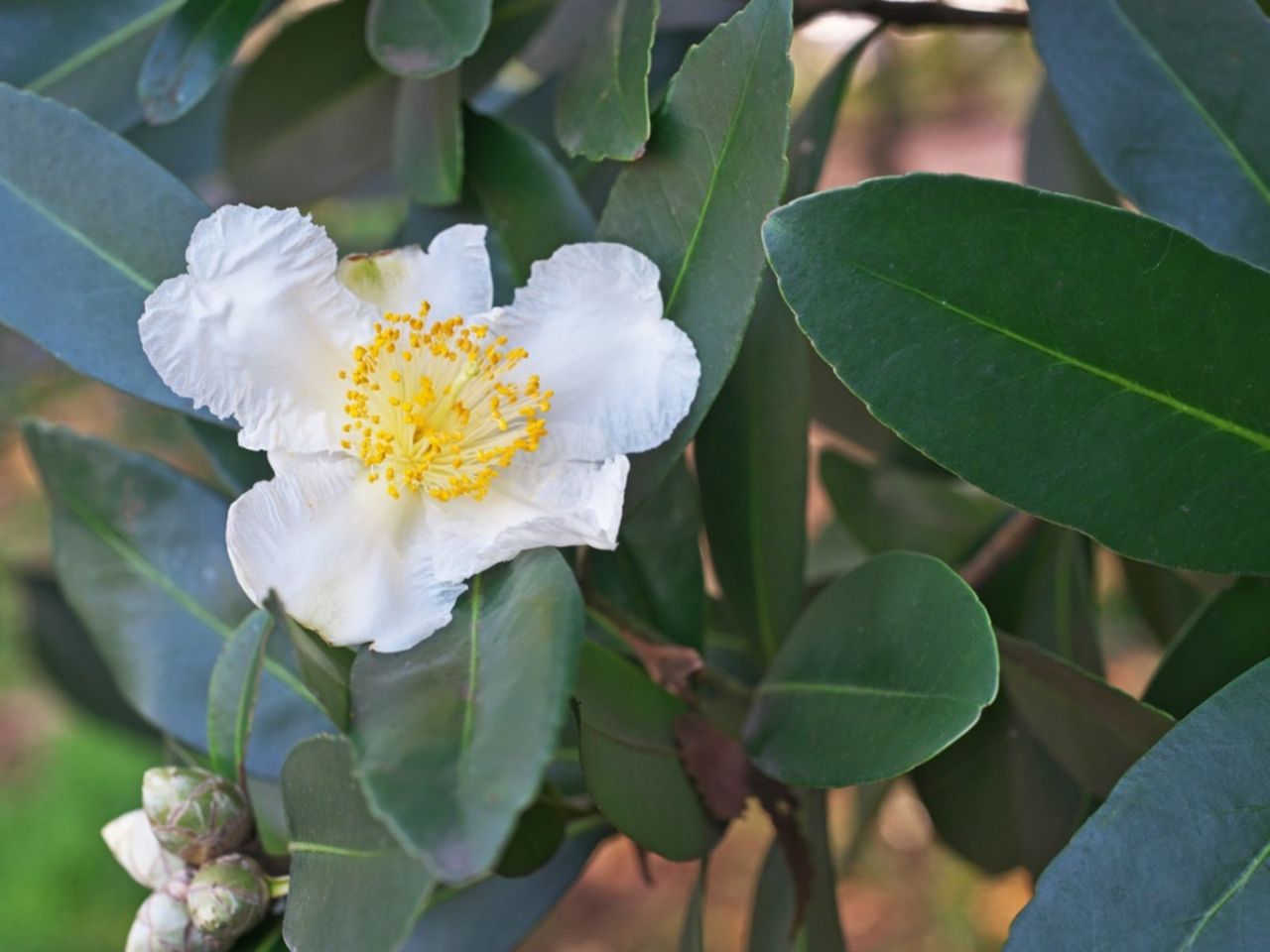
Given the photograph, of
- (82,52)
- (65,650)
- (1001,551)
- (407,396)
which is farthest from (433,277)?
(65,650)

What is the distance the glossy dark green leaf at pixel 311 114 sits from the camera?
1024 mm

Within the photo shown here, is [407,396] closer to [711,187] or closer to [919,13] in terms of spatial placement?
[711,187]

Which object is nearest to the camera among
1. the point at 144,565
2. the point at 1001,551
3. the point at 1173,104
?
the point at 1173,104

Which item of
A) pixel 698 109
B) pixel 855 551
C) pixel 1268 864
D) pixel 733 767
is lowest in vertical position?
pixel 855 551

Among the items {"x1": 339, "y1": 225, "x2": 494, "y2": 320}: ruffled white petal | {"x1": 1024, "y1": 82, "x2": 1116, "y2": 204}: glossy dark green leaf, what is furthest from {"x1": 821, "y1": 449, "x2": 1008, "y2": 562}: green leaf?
{"x1": 339, "y1": 225, "x2": 494, "y2": 320}: ruffled white petal

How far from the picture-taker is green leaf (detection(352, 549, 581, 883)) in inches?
17.7

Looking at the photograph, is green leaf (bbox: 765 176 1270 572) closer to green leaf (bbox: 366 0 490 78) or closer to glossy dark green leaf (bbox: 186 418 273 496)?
green leaf (bbox: 366 0 490 78)

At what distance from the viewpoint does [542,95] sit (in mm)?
1074

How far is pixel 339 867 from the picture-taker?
0.57 metres

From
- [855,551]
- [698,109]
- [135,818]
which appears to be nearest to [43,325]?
[135,818]

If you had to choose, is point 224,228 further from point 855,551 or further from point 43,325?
point 855,551

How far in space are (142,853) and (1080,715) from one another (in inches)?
21.1

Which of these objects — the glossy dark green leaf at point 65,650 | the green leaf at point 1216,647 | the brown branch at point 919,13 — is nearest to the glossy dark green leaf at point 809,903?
the green leaf at point 1216,647

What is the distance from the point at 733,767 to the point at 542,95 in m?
0.60
